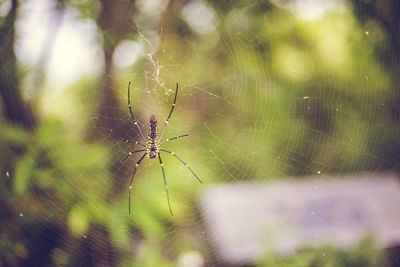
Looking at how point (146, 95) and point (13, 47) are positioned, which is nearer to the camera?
point (13, 47)

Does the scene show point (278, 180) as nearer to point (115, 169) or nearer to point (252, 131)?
point (252, 131)

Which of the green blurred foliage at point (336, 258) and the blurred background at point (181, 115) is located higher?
the blurred background at point (181, 115)

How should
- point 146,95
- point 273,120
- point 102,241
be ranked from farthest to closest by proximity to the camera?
point 273,120 < point 146,95 < point 102,241

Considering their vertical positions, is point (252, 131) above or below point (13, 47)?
below

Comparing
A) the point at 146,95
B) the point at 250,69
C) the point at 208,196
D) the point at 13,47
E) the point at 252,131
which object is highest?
the point at 13,47

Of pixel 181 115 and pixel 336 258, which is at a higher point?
pixel 181 115

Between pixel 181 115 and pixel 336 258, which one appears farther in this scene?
pixel 181 115

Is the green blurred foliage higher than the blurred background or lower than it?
lower

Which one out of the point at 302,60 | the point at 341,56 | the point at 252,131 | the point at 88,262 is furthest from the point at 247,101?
the point at 88,262
